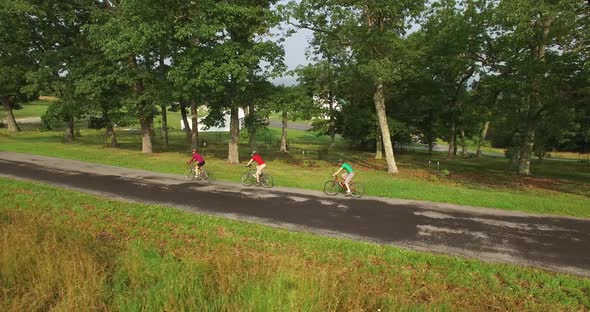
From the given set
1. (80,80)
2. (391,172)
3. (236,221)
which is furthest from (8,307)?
(80,80)

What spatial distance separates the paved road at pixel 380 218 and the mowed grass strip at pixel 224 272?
104cm

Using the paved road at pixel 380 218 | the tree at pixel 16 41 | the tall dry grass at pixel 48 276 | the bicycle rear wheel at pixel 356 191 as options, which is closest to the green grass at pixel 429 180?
the bicycle rear wheel at pixel 356 191

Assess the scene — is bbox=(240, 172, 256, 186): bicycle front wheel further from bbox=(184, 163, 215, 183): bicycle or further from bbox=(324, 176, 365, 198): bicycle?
bbox=(324, 176, 365, 198): bicycle

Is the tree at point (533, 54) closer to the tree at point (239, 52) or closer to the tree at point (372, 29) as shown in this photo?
the tree at point (372, 29)

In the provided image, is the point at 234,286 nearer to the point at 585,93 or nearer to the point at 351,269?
the point at 351,269

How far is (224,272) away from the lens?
236 inches

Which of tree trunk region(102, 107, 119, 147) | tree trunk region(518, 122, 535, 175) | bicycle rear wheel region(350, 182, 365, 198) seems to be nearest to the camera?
bicycle rear wheel region(350, 182, 365, 198)

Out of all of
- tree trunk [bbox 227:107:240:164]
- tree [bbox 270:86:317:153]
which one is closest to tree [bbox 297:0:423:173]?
tree [bbox 270:86:317:153]

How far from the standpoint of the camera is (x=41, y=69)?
31719 mm

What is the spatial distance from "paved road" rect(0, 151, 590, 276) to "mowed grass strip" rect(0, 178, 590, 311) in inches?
40.8

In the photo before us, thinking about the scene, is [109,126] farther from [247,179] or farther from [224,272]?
[224,272]

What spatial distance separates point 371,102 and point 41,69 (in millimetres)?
30025

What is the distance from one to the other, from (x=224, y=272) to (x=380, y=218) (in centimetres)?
780

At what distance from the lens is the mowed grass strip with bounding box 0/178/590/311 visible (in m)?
5.16
